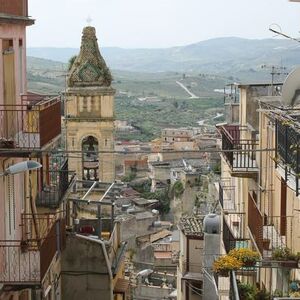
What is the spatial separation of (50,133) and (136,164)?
103688 millimetres

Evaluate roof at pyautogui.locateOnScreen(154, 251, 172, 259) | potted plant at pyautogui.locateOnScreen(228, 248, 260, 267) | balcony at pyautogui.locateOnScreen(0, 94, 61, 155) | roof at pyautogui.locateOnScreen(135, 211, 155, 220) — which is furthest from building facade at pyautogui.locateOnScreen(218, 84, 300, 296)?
roof at pyautogui.locateOnScreen(135, 211, 155, 220)

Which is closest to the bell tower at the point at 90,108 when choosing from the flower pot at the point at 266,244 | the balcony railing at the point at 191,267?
the balcony railing at the point at 191,267

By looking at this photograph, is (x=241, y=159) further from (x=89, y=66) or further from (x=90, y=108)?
(x=89, y=66)

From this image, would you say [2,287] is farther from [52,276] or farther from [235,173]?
[235,173]

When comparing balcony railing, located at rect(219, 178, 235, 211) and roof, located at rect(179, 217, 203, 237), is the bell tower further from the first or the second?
balcony railing, located at rect(219, 178, 235, 211)

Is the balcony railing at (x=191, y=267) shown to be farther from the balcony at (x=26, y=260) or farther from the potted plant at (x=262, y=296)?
the potted plant at (x=262, y=296)

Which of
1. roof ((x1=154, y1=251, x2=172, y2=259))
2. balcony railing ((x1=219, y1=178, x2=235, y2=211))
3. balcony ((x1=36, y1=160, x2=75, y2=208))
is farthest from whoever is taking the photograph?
roof ((x1=154, y1=251, x2=172, y2=259))

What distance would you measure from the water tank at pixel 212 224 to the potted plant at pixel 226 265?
11.5 metres

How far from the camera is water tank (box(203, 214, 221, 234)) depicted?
24584 millimetres

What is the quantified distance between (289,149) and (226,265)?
6.80ft

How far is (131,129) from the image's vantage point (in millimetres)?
165750

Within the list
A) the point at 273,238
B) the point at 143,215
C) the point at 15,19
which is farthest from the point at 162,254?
the point at 15,19

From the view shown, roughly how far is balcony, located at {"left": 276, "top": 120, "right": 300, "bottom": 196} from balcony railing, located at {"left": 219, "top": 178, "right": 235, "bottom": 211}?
37.6 ft

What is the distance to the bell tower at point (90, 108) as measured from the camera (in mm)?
27844
